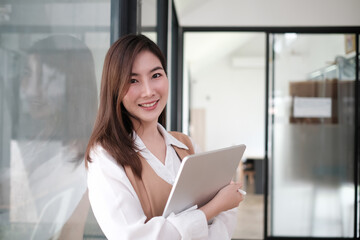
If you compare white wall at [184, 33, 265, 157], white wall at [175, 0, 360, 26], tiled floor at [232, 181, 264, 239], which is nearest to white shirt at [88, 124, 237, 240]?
white wall at [175, 0, 360, 26]

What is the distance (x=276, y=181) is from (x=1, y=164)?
3249mm

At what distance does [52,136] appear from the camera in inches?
32.6

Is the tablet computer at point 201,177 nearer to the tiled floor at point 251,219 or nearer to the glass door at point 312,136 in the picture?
the glass door at point 312,136

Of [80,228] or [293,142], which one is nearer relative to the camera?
[80,228]

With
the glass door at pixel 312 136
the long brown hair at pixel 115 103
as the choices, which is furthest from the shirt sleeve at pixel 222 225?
the glass door at pixel 312 136

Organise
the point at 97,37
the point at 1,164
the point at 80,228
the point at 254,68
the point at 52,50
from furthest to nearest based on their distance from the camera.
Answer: the point at 254,68
the point at 97,37
the point at 80,228
the point at 52,50
the point at 1,164

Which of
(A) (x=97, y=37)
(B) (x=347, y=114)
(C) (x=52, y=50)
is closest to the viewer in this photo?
(C) (x=52, y=50)

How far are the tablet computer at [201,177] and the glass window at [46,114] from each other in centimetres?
30

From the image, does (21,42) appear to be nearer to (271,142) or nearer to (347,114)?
(271,142)

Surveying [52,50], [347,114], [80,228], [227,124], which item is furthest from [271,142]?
[227,124]

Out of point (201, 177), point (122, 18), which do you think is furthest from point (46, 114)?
point (122, 18)

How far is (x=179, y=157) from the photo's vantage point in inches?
42.6

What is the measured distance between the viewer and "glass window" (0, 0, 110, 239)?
2.14ft

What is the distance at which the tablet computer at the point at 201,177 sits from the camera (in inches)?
31.2
